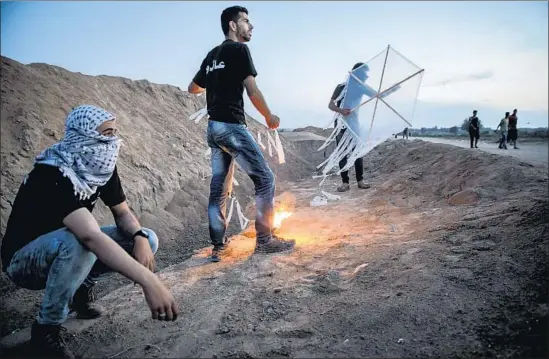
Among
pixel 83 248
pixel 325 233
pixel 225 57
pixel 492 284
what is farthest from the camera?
pixel 325 233

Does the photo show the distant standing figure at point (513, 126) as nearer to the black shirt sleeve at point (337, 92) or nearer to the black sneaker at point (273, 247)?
the black shirt sleeve at point (337, 92)

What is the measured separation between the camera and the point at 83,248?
1.88 m

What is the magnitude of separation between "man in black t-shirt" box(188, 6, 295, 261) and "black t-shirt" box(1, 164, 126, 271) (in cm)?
151

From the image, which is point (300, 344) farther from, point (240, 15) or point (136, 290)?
point (240, 15)

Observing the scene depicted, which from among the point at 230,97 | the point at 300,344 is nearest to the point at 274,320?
the point at 300,344

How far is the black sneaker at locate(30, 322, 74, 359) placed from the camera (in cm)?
186

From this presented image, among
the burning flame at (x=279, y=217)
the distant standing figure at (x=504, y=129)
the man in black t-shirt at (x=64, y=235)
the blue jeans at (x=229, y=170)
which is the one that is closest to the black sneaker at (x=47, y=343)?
the man in black t-shirt at (x=64, y=235)

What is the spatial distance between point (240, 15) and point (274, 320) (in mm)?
2885

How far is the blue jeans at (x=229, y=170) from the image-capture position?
3.26 meters

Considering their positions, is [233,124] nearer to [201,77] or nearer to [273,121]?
[273,121]

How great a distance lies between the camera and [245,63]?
10.4 feet

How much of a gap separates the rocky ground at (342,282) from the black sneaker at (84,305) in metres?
0.09

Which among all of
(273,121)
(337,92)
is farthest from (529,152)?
(273,121)

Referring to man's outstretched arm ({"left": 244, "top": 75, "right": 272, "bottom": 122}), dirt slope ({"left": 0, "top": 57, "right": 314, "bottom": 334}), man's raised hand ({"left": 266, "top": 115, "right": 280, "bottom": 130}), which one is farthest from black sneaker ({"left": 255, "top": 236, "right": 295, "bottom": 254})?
man's outstretched arm ({"left": 244, "top": 75, "right": 272, "bottom": 122})
